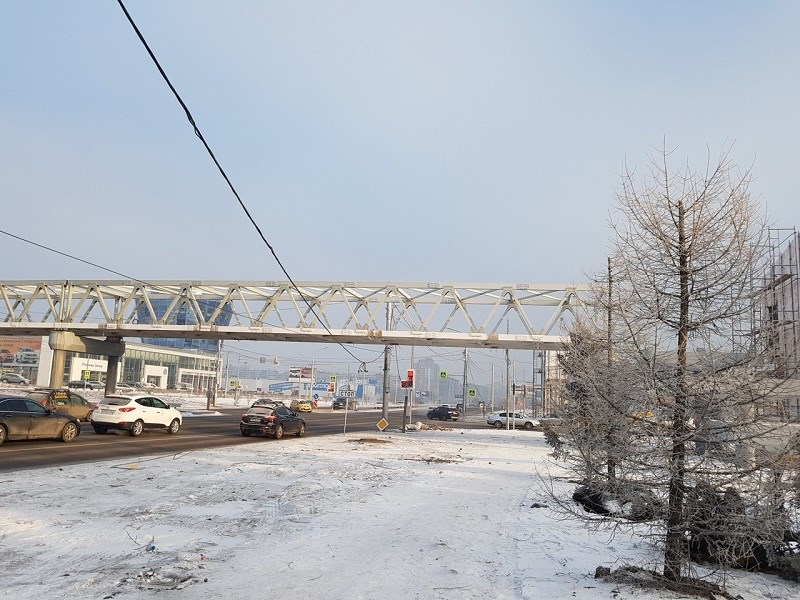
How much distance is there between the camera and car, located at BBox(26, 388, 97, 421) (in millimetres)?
26906

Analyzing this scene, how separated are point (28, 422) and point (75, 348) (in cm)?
2573

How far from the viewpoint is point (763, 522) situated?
6223 mm

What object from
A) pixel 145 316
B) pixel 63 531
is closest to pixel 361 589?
pixel 63 531

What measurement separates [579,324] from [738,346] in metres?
11.2

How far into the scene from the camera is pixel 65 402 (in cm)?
2900

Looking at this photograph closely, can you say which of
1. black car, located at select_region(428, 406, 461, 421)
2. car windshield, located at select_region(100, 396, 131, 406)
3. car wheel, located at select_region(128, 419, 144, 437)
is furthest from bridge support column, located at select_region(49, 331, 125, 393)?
black car, located at select_region(428, 406, 461, 421)

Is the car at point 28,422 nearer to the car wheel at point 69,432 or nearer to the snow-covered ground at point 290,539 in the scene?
the car wheel at point 69,432

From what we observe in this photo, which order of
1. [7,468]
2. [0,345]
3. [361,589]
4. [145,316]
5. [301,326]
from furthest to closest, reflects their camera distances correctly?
1. [145,316]
2. [0,345]
3. [301,326]
4. [7,468]
5. [361,589]

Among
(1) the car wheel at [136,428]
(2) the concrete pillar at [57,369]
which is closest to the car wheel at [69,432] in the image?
(1) the car wheel at [136,428]

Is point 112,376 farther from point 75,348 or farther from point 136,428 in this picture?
point 136,428

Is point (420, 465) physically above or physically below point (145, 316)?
below

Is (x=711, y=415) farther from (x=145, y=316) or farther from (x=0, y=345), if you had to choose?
(x=145, y=316)

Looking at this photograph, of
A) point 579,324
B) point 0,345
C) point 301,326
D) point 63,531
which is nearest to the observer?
point 63,531

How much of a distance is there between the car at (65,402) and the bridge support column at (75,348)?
47.0 ft
